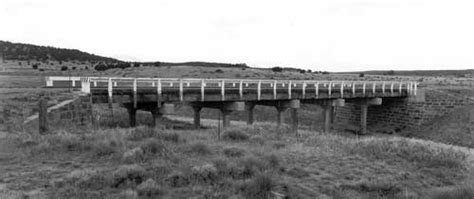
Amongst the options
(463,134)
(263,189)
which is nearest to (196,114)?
(263,189)

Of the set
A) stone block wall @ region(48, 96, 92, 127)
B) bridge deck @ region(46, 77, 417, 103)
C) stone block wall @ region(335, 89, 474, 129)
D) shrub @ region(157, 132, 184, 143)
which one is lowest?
stone block wall @ region(335, 89, 474, 129)

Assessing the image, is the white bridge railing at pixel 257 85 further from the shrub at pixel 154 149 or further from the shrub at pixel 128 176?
the shrub at pixel 128 176

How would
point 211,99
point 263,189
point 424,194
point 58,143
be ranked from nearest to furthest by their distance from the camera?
point 263,189
point 424,194
point 58,143
point 211,99

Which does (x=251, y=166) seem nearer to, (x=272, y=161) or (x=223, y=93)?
(x=272, y=161)

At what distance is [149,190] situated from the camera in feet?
18.7

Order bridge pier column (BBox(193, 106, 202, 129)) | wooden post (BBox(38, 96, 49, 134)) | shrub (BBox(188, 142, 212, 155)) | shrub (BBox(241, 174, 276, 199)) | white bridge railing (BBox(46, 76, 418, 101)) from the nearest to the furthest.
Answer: shrub (BBox(241, 174, 276, 199)) < shrub (BBox(188, 142, 212, 155)) < wooden post (BBox(38, 96, 49, 134)) < white bridge railing (BBox(46, 76, 418, 101)) < bridge pier column (BBox(193, 106, 202, 129))

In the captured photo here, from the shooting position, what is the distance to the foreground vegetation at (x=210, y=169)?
5.96m

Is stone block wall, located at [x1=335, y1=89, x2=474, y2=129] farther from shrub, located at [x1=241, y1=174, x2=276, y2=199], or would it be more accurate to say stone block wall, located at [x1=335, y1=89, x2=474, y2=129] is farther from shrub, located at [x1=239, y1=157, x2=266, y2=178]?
shrub, located at [x1=241, y1=174, x2=276, y2=199]

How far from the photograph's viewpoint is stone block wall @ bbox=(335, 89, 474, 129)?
28.9m

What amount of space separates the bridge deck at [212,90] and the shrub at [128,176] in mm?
9397

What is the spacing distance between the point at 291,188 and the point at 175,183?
2065mm

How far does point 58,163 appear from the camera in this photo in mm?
7375

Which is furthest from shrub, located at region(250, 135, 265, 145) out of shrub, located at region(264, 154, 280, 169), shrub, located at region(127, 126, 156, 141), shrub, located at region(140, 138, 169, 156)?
shrub, located at region(140, 138, 169, 156)

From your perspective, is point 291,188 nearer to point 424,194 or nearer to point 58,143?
point 424,194
